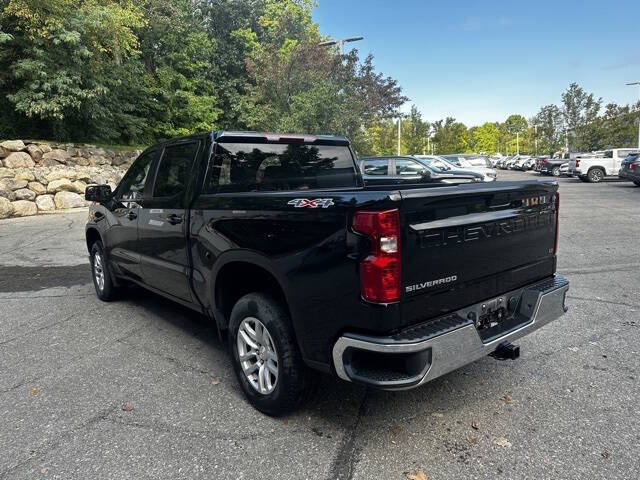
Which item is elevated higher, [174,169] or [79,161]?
[79,161]

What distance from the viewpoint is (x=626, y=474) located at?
249 centimetres

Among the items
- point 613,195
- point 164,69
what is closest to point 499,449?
point 613,195

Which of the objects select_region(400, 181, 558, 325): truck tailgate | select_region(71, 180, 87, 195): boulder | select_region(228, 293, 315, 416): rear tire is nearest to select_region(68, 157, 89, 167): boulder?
select_region(71, 180, 87, 195): boulder

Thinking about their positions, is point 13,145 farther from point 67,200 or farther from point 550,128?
point 550,128

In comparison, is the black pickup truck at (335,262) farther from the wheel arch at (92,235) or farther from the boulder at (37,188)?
the boulder at (37,188)

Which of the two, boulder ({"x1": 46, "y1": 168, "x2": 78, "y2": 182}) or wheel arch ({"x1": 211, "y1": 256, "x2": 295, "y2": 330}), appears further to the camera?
boulder ({"x1": 46, "y1": 168, "x2": 78, "y2": 182})

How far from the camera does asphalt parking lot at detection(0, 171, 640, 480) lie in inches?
104

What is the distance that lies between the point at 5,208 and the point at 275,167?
47.2 ft

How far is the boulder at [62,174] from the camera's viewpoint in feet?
55.6

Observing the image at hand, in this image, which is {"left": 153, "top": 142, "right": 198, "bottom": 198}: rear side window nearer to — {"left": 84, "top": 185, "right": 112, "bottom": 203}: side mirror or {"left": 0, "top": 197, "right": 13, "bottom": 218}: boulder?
{"left": 84, "top": 185, "right": 112, "bottom": 203}: side mirror

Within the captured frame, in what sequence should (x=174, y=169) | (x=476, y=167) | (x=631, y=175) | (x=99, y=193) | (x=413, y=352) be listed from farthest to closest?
(x=476, y=167)
(x=631, y=175)
(x=99, y=193)
(x=174, y=169)
(x=413, y=352)

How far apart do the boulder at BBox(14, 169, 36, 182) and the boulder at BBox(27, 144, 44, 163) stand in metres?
0.72

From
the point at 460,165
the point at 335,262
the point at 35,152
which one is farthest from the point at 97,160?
the point at 335,262

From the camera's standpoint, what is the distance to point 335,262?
8.38ft
